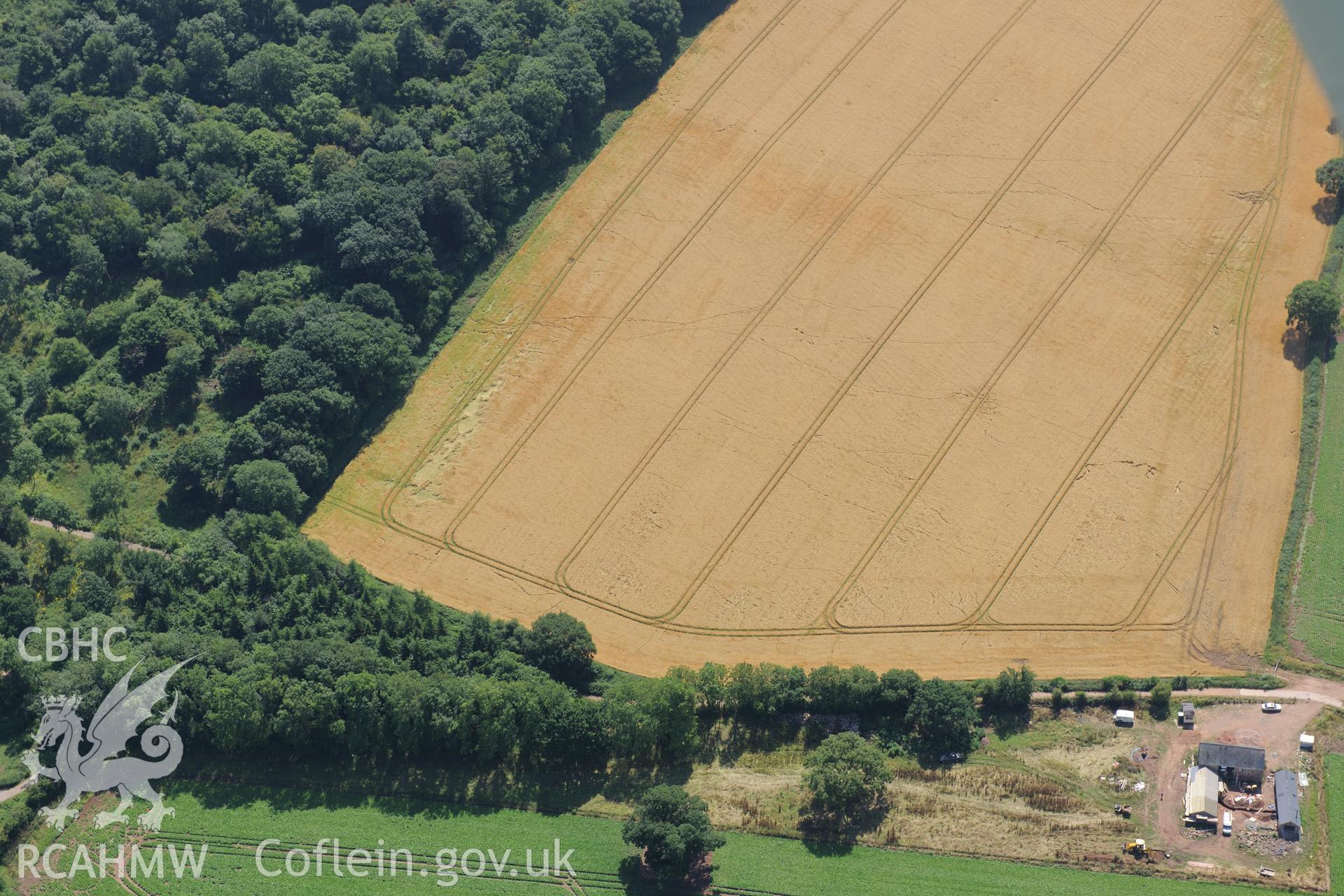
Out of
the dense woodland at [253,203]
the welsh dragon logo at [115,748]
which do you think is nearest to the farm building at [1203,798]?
the dense woodland at [253,203]

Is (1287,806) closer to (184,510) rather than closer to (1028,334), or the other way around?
(1028,334)

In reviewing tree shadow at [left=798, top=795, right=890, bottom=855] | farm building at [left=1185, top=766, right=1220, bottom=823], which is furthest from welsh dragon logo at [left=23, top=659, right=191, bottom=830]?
farm building at [left=1185, top=766, right=1220, bottom=823]

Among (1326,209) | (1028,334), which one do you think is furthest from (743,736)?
(1326,209)

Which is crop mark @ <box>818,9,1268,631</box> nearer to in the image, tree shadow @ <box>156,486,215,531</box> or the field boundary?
the field boundary

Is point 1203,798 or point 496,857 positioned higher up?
point 1203,798

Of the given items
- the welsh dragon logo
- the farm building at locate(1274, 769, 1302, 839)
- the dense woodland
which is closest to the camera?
the farm building at locate(1274, 769, 1302, 839)
